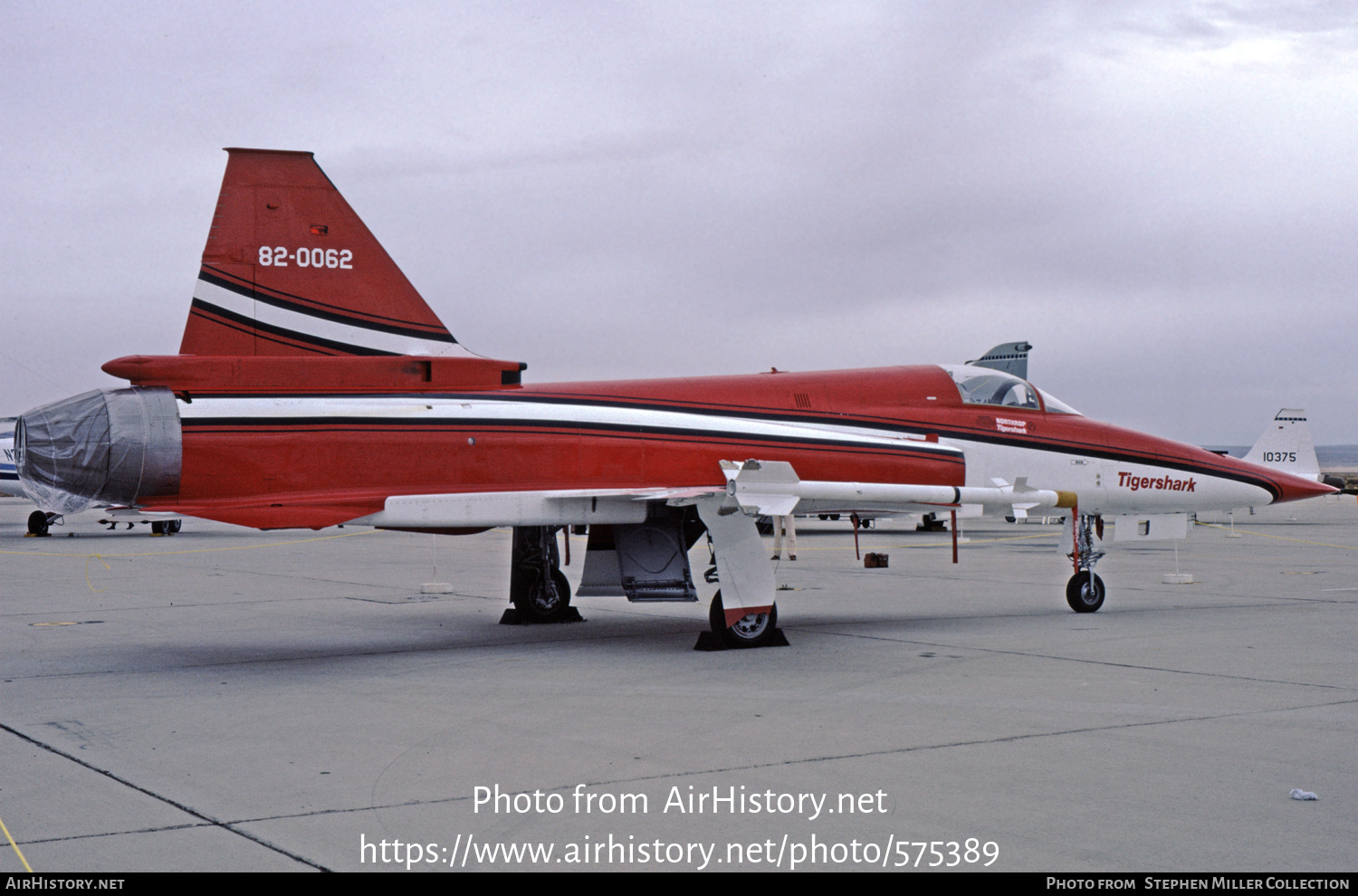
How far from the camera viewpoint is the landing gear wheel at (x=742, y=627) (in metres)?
10.3

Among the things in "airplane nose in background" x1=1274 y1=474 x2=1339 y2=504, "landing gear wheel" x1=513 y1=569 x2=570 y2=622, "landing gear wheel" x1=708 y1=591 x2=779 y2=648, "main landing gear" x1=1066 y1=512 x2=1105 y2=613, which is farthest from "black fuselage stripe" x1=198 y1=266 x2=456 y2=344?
"airplane nose in background" x1=1274 y1=474 x2=1339 y2=504

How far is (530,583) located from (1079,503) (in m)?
6.17

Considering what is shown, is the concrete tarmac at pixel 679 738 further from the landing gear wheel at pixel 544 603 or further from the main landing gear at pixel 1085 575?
the landing gear wheel at pixel 544 603

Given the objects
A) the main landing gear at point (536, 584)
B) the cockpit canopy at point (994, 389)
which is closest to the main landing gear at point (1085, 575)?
the cockpit canopy at point (994, 389)

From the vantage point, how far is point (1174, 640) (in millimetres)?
10633

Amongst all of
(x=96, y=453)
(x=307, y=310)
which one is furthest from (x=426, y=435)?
(x=96, y=453)

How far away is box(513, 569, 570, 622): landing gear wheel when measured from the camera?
41.6 feet

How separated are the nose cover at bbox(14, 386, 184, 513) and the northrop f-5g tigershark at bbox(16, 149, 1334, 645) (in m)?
0.02

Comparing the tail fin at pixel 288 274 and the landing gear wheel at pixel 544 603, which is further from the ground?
the tail fin at pixel 288 274

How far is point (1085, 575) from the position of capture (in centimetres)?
1320

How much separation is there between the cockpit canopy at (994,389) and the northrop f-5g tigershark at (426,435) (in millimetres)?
278

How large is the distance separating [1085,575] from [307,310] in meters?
9.00

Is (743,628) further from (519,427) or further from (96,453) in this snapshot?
(96,453)

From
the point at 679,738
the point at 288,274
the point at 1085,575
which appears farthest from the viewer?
the point at 1085,575
